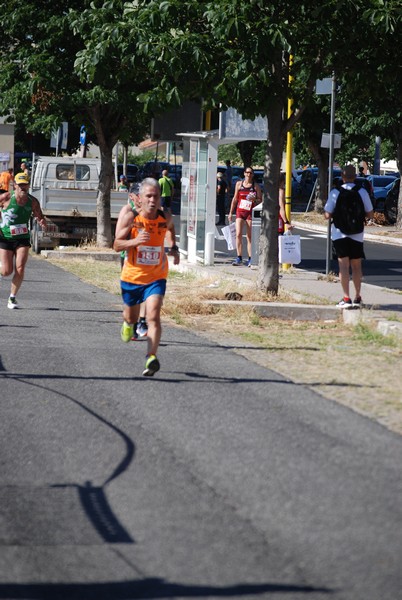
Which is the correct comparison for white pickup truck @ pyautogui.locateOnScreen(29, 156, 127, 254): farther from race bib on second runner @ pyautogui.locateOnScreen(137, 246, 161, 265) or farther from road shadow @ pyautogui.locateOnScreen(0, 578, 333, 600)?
road shadow @ pyautogui.locateOnScreen(0, 578, 333, 600)

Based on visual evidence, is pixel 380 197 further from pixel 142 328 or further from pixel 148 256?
pixel 148 256

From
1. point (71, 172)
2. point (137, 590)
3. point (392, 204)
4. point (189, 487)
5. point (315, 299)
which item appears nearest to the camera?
point (137, 590)

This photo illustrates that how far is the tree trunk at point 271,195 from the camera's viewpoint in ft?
51.9

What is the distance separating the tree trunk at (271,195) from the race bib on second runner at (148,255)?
5679 mm

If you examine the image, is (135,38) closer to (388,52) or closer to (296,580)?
(388,52)

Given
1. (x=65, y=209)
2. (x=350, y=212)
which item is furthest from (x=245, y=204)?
(x=350, y=212)

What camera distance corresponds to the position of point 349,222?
49.0ft

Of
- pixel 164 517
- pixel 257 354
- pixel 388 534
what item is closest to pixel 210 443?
pixel 164 517

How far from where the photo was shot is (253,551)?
5340 mm

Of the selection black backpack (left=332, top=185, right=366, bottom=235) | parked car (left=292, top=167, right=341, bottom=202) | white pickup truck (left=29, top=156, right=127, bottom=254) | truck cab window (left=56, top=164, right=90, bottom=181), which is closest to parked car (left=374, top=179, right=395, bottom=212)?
parked car (left=292, top=167, right=341, bottom=202)

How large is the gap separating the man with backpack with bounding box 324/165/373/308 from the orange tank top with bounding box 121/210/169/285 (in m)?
4.92

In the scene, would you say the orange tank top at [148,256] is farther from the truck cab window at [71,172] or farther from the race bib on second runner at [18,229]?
the truck cab window at [71,172]

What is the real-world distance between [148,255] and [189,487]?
163 inches

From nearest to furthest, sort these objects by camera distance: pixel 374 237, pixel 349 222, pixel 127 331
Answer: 1. pixel 127 331
2. pixel 349 222
3. pixel 374 237
